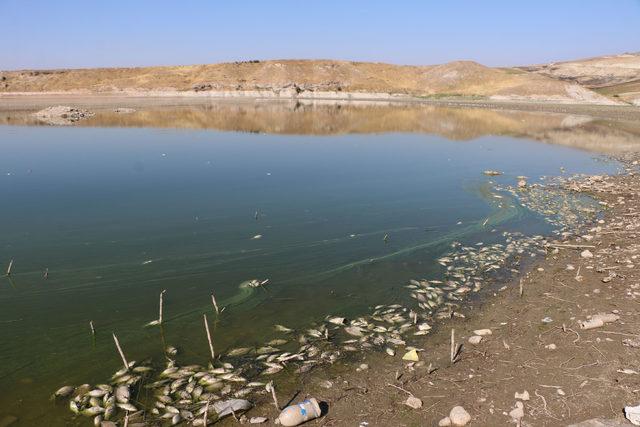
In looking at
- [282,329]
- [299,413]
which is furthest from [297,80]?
[299,413]

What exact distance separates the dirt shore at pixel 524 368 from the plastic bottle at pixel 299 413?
0.60 feet

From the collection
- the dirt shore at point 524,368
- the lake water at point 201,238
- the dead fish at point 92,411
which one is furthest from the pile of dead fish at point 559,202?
the dead fish at point 92,411

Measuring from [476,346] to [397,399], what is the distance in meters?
2.53

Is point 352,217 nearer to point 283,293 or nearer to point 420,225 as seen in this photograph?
point 420,225

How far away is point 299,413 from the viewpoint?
266 inches

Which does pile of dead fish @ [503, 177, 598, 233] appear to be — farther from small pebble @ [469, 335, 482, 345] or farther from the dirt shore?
small pebble @ [469, 335, 482, 345]

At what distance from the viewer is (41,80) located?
157 meters

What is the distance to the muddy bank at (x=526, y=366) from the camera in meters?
6.89

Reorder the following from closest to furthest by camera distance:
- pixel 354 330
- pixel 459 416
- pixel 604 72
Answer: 1. pixel 459 416
2. pixel 354 330
3. pixel 604 72

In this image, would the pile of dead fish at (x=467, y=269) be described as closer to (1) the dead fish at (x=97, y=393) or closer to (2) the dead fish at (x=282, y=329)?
(2) the dead fish at (x=282, y=329)

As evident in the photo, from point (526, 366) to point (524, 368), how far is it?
87mm

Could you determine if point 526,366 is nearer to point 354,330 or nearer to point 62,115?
point 354,330

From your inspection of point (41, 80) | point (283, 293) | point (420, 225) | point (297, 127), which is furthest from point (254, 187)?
point (41, 80)

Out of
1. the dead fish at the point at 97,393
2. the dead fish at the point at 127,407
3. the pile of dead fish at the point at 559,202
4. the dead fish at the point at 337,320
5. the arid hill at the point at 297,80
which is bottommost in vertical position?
the dead fish at the point at 127,407
